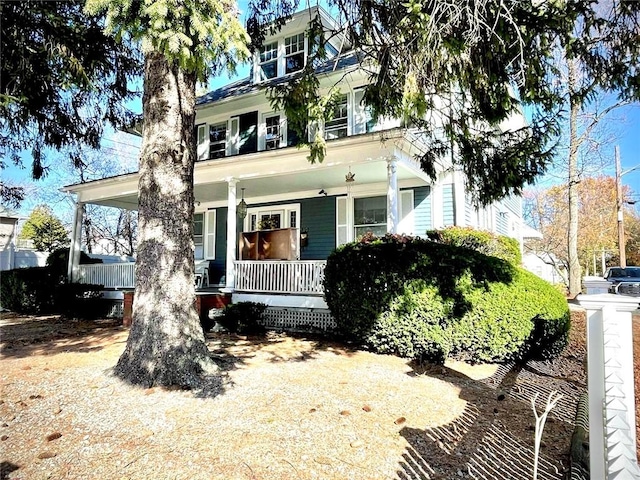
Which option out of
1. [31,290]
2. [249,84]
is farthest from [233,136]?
[31,290]

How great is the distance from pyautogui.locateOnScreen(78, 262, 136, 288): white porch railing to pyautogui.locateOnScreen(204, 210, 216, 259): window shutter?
2.93 metres

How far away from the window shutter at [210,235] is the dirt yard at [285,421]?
312 inches

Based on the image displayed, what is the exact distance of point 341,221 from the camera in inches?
455

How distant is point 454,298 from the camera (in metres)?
5.97

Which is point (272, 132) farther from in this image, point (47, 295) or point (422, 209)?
point (47, 295)

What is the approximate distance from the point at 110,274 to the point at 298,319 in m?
6.43

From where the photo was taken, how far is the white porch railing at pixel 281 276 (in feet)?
28.7

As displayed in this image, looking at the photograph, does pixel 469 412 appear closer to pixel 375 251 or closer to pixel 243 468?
pixel 243 468

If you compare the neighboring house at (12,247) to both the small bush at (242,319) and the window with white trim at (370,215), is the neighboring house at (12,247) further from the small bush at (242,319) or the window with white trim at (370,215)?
the window with white trim at (370,215)

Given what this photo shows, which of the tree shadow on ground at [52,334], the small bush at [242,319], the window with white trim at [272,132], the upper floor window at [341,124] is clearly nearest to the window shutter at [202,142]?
the window with white trim at [272,132]

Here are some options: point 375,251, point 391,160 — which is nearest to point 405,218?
point 391,160

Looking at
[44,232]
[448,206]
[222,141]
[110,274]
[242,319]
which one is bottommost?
[242,319]

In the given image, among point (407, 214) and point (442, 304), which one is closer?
point (442, 304)

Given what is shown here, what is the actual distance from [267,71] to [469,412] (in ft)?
39.9
